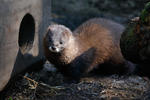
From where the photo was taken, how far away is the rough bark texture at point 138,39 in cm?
342

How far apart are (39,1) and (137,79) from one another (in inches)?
82.8

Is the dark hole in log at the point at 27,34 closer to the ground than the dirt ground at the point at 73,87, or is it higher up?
higher up

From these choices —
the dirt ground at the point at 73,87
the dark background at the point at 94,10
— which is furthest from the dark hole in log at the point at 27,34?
the dark background at the point at 94,10

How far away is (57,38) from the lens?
4.70 m

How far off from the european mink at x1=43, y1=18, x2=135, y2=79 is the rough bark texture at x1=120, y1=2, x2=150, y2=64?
1.21 meters

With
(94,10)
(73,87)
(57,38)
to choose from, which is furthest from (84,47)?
(94,10)

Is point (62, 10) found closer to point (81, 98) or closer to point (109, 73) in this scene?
point (109, 73)

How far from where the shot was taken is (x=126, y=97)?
403 centimetres

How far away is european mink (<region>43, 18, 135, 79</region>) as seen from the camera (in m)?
4.80

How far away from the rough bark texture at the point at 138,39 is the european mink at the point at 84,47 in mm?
1211

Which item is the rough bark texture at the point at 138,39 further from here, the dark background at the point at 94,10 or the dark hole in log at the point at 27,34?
the dark background at the point at 94,10

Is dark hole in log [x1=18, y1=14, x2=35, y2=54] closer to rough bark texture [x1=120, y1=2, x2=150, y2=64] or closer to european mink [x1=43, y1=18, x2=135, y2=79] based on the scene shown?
european mink [x1=43, y1=18, x2=135, y2=79]

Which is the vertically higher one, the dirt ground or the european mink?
the european mink

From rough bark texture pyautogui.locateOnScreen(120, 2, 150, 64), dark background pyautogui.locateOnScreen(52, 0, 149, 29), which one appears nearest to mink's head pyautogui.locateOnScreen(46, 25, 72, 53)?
rough bark texture pyautogui.locateOnScreen(120, 2, 150, 64)
